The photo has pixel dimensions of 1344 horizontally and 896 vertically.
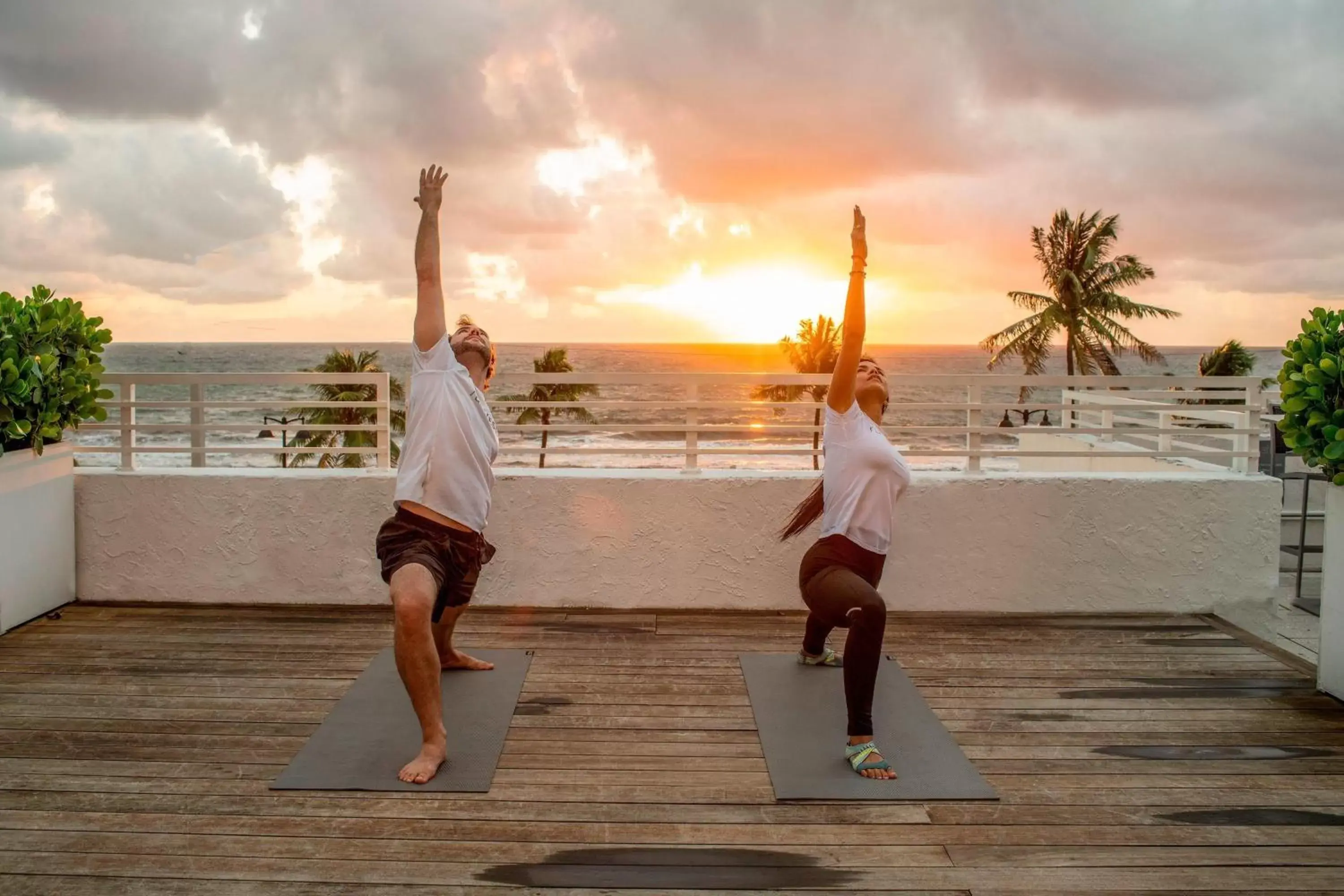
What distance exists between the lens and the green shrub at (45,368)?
4.48 metres

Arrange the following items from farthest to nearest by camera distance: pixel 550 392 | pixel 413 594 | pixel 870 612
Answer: pixel 550 392 < pixel 870 612 < pixel 413 594

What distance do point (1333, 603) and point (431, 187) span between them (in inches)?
178

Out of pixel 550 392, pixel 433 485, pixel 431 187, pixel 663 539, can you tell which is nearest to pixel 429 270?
pixel 431 187

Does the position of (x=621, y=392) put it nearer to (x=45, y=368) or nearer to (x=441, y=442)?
(x=45, y=368)

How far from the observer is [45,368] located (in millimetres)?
4676

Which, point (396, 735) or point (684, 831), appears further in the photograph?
point (396, 735)

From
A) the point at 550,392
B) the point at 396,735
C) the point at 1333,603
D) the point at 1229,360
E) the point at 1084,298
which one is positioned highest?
the point at 1084,298

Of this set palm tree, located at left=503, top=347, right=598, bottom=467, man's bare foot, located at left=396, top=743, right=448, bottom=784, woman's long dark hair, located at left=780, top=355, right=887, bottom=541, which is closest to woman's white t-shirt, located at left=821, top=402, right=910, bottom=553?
woman's long dark hair, located at left=780, top=355, right=887, bottom=541

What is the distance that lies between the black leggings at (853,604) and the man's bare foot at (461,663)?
5.38 ft

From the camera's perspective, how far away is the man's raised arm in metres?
3.12

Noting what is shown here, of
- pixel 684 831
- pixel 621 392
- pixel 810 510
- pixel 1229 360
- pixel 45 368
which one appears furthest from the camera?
pixel 621 392

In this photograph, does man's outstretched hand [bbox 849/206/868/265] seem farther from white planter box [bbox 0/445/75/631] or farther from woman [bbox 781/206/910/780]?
white planter box [bbox 0/445/75/631]

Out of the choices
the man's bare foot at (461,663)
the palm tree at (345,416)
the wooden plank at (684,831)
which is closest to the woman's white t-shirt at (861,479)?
the wooden plank at (684,831)

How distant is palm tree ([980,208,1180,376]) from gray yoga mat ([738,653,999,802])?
31160mm
